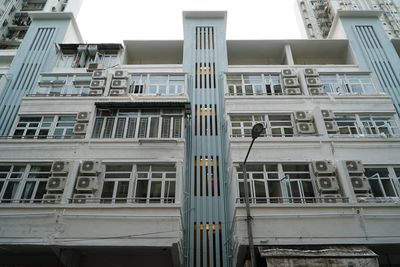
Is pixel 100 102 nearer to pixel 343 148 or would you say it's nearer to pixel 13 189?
pixel 13 189

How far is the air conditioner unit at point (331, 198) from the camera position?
43.1ft

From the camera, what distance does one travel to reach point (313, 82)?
61.5 ft

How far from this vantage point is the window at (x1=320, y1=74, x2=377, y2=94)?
1883 centimetres

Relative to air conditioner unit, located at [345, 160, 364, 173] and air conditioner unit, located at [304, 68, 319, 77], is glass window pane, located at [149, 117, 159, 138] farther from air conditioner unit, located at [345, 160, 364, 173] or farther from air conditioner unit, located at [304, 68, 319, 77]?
air conditioner unit, located at [304, 68, 319, 77]

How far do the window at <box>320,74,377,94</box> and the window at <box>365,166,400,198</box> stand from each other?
5697 mm

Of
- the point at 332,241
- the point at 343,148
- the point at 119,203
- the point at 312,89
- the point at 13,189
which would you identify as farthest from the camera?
the point at 312,89

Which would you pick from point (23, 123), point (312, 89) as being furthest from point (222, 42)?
point (23, 123)

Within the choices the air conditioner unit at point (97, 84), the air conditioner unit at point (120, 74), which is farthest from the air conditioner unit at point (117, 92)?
the air conditioner unit at point (120, 74)

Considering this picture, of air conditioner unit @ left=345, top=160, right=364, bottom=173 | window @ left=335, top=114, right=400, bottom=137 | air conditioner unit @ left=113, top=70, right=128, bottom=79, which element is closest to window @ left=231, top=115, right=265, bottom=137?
window @ left=335, top=114, right=400, bottom=137

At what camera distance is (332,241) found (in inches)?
476

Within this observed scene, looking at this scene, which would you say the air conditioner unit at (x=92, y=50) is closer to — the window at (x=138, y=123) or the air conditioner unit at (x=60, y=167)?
the window at (x=138, y=123)

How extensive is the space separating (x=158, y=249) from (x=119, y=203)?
2.46 m

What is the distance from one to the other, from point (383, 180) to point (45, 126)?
16927 millimetres

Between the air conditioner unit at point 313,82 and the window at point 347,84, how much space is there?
0.54 meters
